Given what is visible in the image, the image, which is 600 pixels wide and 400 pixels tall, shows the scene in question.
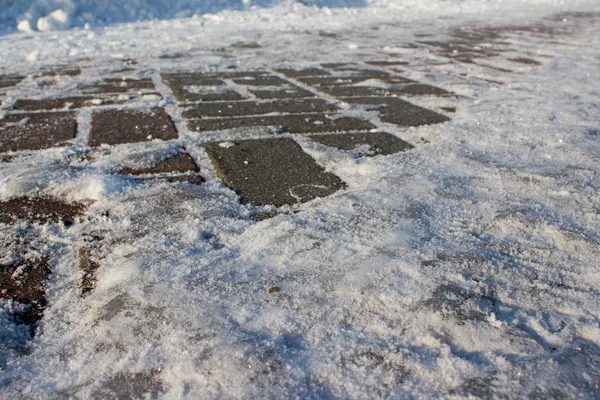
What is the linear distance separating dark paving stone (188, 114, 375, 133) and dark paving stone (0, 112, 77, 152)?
64 centimetres

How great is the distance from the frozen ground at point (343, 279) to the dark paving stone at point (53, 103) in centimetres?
104

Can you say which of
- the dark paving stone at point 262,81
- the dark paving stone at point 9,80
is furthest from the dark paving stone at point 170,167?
the dark paving stone at point 9,80

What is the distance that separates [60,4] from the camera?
8375 millimetres

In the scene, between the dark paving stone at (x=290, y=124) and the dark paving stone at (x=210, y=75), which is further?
the dark paving stone at (x=210, y=75)

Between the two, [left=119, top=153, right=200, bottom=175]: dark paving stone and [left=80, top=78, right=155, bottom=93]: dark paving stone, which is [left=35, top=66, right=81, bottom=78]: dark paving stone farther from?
[left=119, top=153, right=200, bottom=175]: dark paving stone

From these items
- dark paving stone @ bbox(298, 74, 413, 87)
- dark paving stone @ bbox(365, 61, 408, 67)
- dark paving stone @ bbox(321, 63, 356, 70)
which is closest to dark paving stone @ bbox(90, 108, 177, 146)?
dark paving stone @ bbox(298, 74, 413, 87)

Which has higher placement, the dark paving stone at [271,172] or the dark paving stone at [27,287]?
the dark paving stone at [27,287]

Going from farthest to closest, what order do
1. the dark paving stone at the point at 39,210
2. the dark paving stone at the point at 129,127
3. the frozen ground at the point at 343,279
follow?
the dark paving stone at the point at 129,127, the dark paving stone at the point at 39,210, the frozen ground at the point at 343,279

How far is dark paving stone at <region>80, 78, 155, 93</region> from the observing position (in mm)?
3705

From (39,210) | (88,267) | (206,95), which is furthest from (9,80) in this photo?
(88,267)

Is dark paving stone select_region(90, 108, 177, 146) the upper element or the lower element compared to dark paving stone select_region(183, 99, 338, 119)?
upper

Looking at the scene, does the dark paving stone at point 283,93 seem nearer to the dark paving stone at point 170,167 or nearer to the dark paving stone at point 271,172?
the dark paving stone at point 271,172

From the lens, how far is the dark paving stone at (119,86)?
371 centimetres

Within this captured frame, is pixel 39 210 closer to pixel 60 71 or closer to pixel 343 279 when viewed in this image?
pixel 343 279
